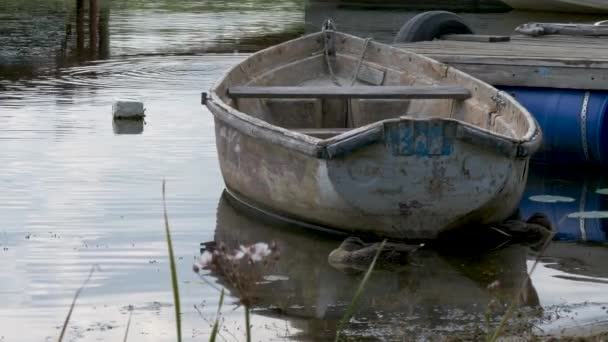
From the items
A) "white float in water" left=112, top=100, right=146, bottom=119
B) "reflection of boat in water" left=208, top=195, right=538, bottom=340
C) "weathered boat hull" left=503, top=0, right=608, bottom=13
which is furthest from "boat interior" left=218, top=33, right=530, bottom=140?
"weathered boat hull" left=503, top=0, right=608, bottom=13

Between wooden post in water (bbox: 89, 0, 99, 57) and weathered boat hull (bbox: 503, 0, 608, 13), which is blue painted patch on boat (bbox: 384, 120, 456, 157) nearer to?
wooden post in water (bbox: 89, 0, 99, 57)

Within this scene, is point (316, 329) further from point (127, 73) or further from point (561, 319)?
point (127, 73)

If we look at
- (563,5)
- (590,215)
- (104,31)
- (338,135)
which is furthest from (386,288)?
(563,5)

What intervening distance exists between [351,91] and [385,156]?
7.08 feet

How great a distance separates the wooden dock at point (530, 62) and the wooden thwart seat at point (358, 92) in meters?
1.11

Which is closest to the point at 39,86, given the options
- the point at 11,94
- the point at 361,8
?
the point at 11,94

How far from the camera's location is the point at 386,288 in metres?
7.19

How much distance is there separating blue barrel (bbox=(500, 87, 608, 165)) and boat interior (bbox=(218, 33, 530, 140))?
833 mm

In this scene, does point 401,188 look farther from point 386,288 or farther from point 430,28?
point 430,28

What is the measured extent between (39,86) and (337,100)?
6.04m

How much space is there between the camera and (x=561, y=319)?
21.2 ft

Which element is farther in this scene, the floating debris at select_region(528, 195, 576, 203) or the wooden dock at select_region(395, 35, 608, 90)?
the wooden dock at select_region(395, 35, 608, 90)

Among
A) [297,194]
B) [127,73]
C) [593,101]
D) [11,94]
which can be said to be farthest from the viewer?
[127,73]

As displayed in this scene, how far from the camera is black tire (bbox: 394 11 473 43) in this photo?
14055 millimetres
